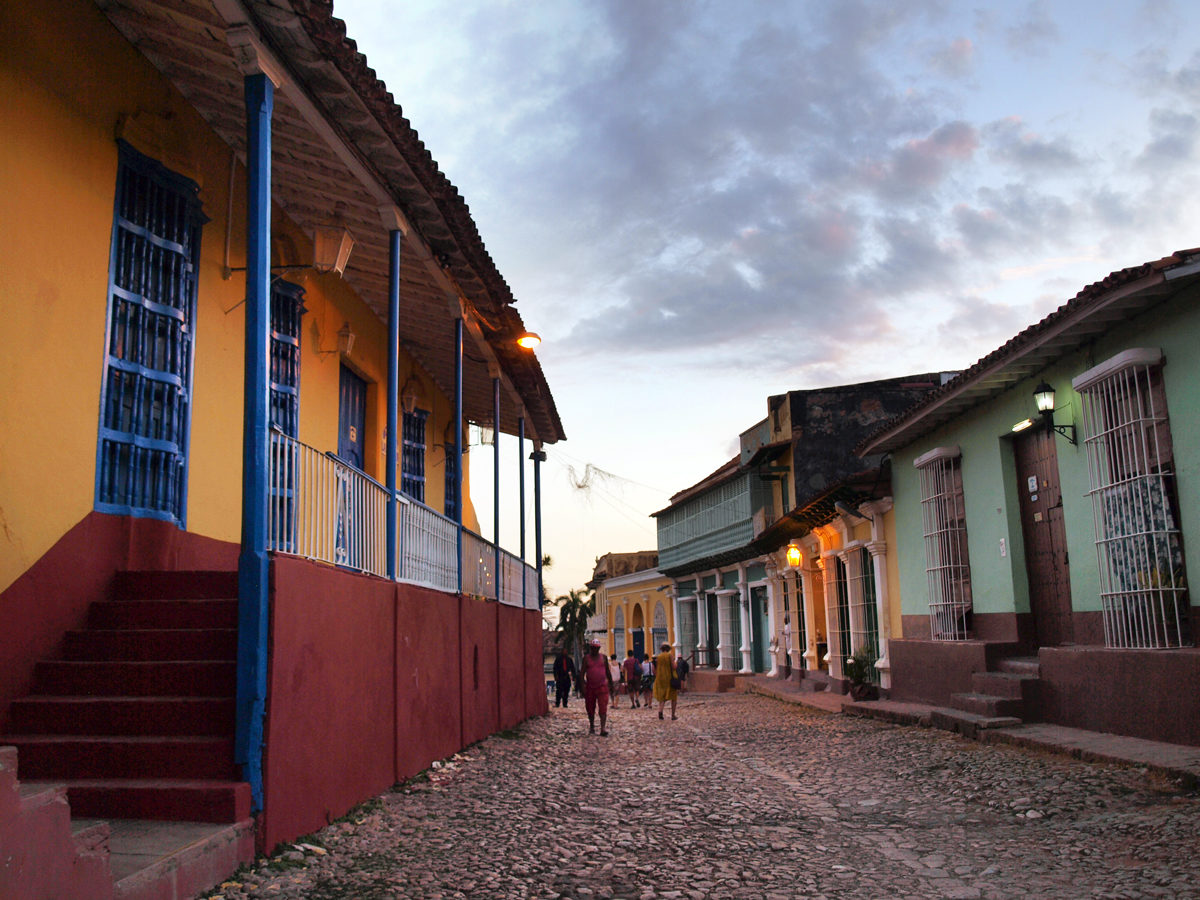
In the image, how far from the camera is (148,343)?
7.21 m

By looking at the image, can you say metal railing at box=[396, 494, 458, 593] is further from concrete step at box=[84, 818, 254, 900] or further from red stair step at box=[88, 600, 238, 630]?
concrete step at box=[84, 818, 254, 900]

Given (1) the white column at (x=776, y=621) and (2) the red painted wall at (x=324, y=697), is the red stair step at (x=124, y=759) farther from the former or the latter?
(1) the white column at (x=776, y=621)

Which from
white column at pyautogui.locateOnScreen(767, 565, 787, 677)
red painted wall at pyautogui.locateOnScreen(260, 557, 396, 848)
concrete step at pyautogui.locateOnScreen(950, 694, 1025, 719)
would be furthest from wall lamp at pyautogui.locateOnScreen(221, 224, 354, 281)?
white column at pyautogui.locateOnScreen(767, 565, 787, 677)

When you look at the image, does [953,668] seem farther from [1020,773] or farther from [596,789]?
[596,789]

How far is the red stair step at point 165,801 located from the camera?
477cm

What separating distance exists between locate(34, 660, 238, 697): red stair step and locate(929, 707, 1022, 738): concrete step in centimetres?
775

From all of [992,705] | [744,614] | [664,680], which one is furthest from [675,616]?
[992,705]

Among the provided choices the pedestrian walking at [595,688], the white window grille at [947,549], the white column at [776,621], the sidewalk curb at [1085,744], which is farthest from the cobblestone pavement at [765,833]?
the white column at [776,621]

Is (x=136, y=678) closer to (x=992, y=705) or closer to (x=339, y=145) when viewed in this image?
(x=339, y=145)

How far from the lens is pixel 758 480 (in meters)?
28.5

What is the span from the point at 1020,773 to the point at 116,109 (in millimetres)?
8270

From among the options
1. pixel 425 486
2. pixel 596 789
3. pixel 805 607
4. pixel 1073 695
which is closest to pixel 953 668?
pixel 1073 695

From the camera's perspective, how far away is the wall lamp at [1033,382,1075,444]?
1027 cm

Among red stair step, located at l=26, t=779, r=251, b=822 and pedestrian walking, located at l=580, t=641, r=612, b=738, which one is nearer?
red stair step, located at l=26, t=779, r=251, b=822
